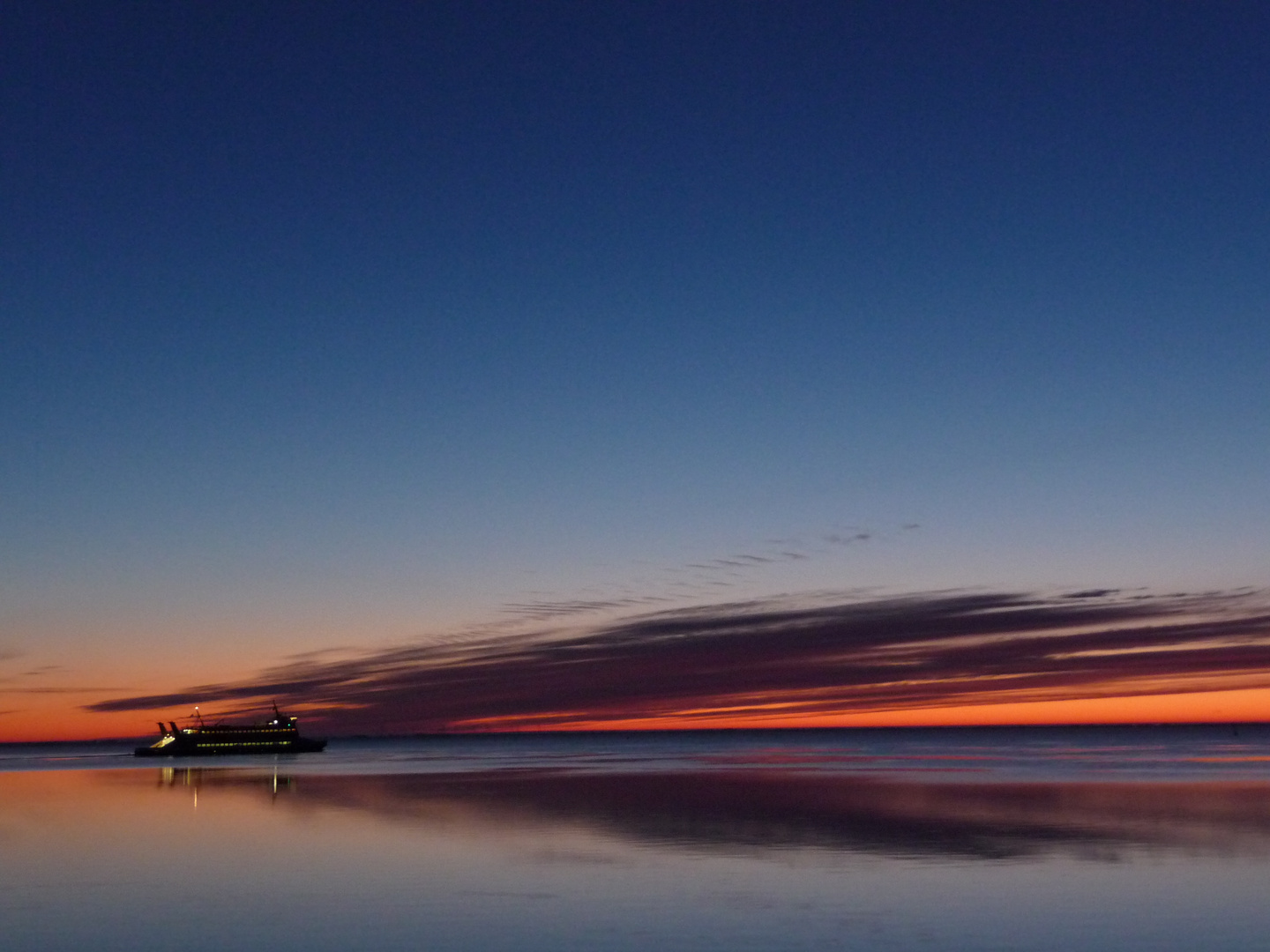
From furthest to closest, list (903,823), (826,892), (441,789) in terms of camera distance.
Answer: (441,789) < (903,823) < (826,892)

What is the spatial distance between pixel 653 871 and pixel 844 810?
926 inches

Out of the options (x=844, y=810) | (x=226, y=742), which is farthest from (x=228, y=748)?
(x=844, y=810)

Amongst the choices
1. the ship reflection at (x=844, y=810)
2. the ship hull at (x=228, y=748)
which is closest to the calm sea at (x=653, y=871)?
the ship reflection at (x=844, y=810)

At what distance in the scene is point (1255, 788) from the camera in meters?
70.2

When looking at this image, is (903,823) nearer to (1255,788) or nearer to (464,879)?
(464,879)

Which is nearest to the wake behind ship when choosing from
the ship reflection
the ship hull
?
the ship hull

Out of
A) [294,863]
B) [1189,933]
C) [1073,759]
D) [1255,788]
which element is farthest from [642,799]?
[1073,759]

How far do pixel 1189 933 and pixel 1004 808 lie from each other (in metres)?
32.0

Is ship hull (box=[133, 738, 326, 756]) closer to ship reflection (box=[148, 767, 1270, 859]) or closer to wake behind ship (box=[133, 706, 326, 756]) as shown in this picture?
wake behind ship (box=[133, 706, 326, 756])

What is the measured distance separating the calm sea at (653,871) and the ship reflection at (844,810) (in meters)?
0.31

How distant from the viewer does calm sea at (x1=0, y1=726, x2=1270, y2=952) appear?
25.8 metres

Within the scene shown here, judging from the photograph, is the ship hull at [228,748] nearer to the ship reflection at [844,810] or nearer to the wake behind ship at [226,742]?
the wake behind ship at [226,742]

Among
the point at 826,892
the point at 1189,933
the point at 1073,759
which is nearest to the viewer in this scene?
the point at 1189,933

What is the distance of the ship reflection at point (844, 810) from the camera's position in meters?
41.3
